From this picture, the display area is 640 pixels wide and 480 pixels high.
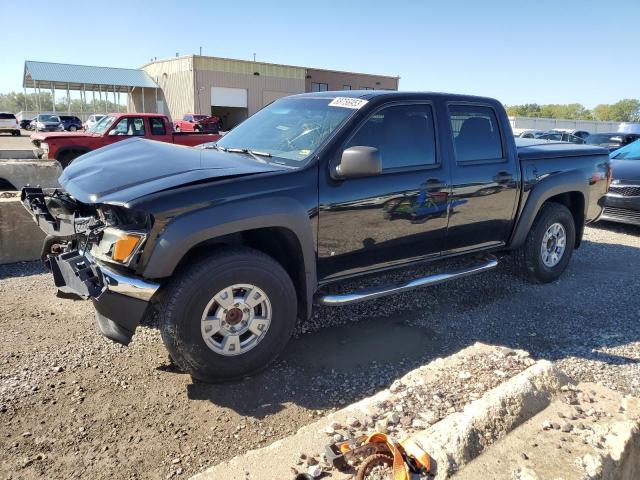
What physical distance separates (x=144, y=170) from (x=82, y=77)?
149 ft

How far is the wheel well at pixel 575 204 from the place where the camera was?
555cm

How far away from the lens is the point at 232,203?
3.08 m

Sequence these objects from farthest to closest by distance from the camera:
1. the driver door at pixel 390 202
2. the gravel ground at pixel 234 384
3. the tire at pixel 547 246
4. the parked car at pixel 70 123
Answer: the parked car at pixel 70 123 → the tire at pixel 547 246 → the driver door at pixel 390 202 → the gravel ground at pixel 234 384

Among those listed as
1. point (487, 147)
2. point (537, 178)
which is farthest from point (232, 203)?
point (537, 178)

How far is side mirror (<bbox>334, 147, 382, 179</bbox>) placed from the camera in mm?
3344

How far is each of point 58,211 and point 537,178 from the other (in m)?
4.38

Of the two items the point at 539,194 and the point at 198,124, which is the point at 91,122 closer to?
the point at 198,124

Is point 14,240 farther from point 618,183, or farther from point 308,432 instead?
point 618,183

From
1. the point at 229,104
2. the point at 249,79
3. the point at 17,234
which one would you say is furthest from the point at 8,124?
the point at 17,234

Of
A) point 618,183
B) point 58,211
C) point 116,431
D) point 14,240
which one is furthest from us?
point 618,183

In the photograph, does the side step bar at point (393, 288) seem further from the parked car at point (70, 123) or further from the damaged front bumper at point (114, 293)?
the parked car at point (70, 123)

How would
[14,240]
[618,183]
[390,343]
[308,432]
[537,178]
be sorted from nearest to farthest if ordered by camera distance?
[308,432] → [390,343] → [537,178] → [14,240] → [618,183]

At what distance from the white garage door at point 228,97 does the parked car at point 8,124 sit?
49.5 feet

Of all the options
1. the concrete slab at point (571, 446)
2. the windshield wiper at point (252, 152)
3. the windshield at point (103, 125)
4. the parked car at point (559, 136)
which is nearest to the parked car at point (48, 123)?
the windshield at point (103, 125)
